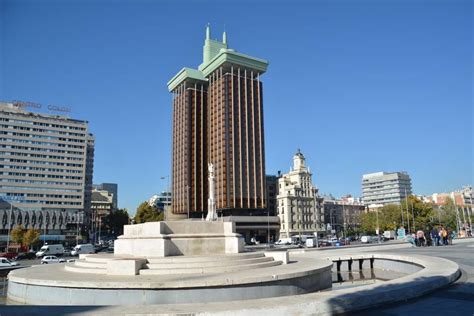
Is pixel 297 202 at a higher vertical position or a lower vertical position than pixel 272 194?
lower

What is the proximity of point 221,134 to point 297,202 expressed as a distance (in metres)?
29.6

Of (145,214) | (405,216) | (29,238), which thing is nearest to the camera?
(29,238)

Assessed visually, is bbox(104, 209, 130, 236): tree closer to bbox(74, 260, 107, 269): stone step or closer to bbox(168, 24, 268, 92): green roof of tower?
bbox(168, 24, 268, 92): green roof of tower

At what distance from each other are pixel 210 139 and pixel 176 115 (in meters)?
20.6

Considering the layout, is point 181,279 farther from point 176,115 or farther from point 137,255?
point 176,115

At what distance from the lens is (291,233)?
104188mm

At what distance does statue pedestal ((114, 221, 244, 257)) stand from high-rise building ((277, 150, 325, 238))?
87448mm

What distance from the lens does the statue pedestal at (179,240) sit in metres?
16.8

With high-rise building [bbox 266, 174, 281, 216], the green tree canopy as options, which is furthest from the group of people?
high-rise building [bbox 266, 174, 281, 216]

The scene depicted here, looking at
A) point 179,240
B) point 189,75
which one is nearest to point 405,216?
point 189,75

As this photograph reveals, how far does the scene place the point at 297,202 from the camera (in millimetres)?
106562

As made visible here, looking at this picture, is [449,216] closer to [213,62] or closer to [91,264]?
[213,62]

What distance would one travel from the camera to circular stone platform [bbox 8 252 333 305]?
36.4 ft

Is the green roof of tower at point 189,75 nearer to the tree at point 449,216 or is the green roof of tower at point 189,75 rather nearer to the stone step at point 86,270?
the tree at point 449,216
